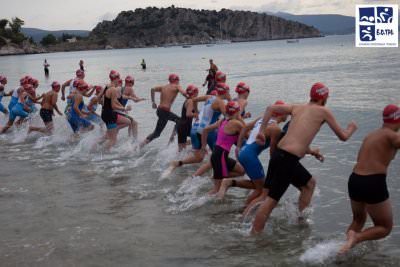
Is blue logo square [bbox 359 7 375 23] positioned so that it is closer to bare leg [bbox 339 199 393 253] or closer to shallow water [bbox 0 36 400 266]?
shallow water [bbox 0 36 400 266]

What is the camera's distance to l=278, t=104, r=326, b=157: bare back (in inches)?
226

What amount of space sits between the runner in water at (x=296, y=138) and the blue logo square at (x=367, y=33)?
65.7 feet

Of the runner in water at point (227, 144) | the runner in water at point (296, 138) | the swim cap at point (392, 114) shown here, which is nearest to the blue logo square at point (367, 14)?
the runner in water at point (227, 144)

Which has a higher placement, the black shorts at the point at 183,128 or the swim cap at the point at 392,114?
the swim cap at the point at 392,114

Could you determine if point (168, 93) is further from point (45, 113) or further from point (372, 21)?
point (372, 21)

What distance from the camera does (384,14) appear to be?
947 inches

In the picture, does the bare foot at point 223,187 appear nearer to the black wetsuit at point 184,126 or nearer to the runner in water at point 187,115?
the runner in water at point 187,115

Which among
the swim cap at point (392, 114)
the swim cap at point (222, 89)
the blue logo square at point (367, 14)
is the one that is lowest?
the swim cap at point (392, 114)

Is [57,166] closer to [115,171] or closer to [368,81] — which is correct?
[115,171]

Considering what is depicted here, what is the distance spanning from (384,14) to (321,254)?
831 inches

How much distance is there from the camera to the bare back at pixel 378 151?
5.06 metres

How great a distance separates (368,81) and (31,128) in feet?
63.6

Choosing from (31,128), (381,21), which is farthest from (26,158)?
(381,21)

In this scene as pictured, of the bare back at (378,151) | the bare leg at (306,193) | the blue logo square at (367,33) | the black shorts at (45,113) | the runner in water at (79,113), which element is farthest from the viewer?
the blue logo square at (367,33)
